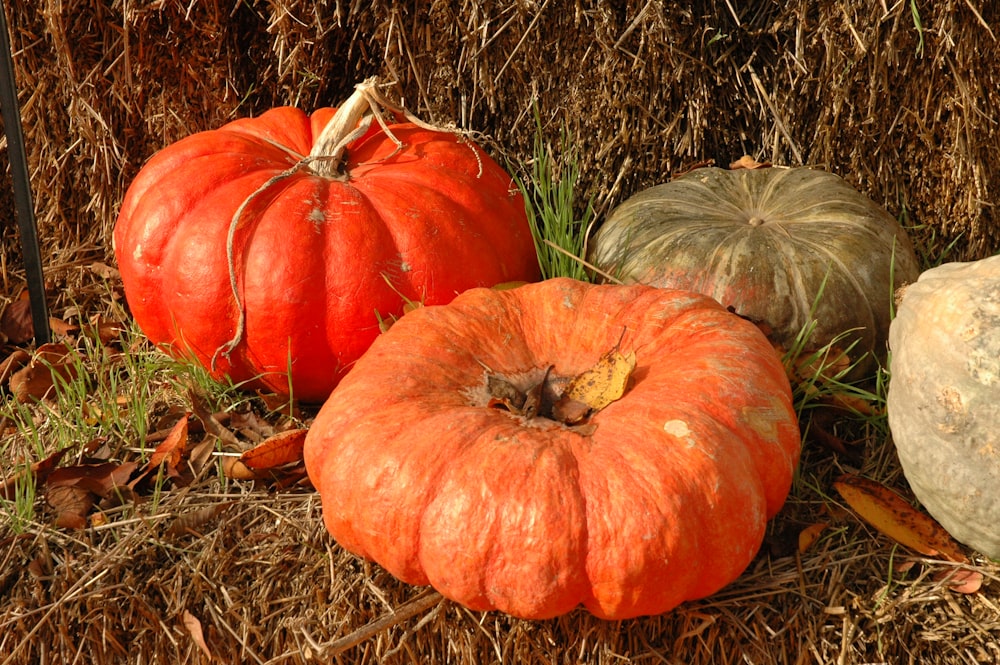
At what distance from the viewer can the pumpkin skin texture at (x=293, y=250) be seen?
2508 mm

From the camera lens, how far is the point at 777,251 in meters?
2.62

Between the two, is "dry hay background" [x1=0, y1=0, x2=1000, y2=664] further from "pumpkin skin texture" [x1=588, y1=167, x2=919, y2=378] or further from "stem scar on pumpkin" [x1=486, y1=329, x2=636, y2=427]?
"stem scar on pumpkin" [x1=486, y1=329, x2=636, y2=427]

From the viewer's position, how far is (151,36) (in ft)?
10.3

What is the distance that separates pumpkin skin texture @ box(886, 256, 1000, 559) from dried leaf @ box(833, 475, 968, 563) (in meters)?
0.05

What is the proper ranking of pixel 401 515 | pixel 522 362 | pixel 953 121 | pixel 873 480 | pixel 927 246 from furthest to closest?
pixel 927 246, pixel 953 121, pixel 873 480, pixel 522 362, pixel 401 515

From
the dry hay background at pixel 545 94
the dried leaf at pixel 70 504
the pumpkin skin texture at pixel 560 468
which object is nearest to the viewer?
the pumpkin skin texture at pixel 560 468

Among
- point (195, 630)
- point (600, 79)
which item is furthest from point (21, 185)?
point (600, 79)

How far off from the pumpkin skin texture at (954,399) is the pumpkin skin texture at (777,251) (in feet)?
1.50

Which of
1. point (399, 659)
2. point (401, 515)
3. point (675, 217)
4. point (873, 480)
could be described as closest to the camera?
point (401, 515)

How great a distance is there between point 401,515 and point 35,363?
1.69 m

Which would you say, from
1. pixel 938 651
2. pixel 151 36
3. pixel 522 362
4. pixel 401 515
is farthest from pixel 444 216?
pixel 938 651

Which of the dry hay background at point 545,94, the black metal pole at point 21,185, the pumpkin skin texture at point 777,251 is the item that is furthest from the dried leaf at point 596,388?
the black metal pole at point 21,185

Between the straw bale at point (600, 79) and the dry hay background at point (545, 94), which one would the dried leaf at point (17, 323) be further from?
the straw bale at point (600, 79)

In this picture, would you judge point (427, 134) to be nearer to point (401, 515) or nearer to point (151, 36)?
point (151, 36)
